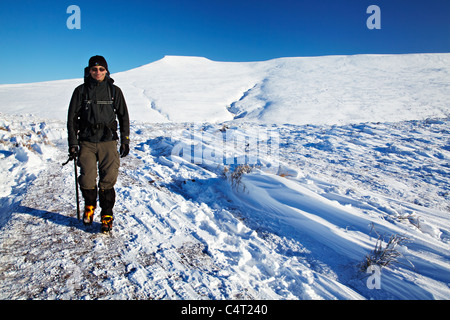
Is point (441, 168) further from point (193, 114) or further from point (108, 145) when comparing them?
point (193, 114)

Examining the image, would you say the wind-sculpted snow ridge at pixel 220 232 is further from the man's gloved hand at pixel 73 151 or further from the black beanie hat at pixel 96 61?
the black beanie hat at pixel 96 61

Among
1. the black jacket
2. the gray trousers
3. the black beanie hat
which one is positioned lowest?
the gray trousers

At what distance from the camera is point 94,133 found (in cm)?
255

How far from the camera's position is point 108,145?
2.64 m

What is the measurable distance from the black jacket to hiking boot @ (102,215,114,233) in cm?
89

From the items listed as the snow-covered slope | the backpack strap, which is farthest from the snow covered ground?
the snow-covered slope

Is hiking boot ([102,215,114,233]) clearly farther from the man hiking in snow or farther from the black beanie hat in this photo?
the black beanie hat

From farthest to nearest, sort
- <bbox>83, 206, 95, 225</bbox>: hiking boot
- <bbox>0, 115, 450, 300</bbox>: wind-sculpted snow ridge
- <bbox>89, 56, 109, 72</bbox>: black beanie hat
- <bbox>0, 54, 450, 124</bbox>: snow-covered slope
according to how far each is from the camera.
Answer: <bbox>0, 54, 450, 124</bbox>: snow-covered slope
<bbox>83, 206, 95, 225</bbox>: hiking boot
<bbox>89, 56, 109, 72</bbox>: black beanie hat
<bbox>0, 115, 450, 300</bbox>: wind-sculpted snow ridge

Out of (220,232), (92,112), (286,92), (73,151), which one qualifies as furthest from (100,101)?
(286,92)

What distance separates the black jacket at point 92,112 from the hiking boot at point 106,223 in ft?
2.92

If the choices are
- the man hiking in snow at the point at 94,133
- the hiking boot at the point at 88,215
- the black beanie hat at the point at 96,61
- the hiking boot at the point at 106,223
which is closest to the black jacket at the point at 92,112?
the man hiking in snow at the point at 94,133

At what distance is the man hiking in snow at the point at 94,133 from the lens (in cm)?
250

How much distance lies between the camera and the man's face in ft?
8.12
